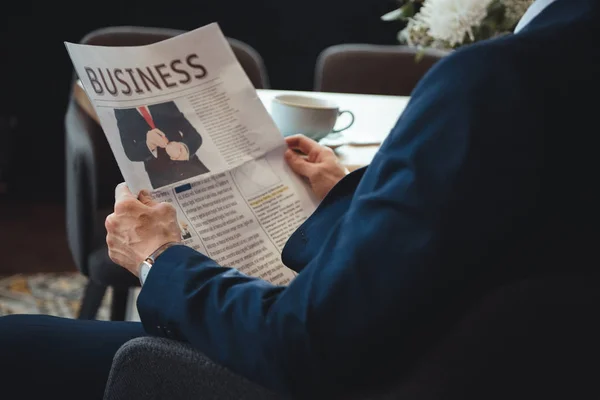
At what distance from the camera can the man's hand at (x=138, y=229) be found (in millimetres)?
742

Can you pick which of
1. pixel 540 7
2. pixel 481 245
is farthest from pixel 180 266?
pixel 540 7

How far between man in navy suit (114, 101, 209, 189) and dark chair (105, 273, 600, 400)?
36cm

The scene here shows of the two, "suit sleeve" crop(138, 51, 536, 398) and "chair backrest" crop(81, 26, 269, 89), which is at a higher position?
"suit sleeve" crop(138, 51, 536, 398)

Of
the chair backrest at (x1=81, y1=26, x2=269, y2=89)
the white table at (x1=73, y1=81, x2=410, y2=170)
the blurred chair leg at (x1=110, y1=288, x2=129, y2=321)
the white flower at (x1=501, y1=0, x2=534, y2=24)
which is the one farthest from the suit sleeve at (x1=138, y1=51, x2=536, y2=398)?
the chair backrest at (x1=81, y1=26, x2=269, y2=89)

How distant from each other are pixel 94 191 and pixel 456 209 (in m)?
1.13

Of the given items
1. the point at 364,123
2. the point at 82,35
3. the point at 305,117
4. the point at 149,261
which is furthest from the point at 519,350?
the point at 82,35

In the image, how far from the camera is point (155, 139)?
81 centimetres

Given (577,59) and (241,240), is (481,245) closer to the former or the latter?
(577,59)

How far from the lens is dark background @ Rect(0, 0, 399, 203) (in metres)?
2.86

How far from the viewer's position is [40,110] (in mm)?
2957

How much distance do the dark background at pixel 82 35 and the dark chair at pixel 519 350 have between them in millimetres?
2641

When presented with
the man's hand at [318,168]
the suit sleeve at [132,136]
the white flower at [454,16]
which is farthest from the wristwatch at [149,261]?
the white flower at [454,16]

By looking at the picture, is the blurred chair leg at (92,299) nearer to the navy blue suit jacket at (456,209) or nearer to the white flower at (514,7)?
the white flower at (514,7)

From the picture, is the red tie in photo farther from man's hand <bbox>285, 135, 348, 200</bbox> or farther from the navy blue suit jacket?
the navy blue suit jacket
